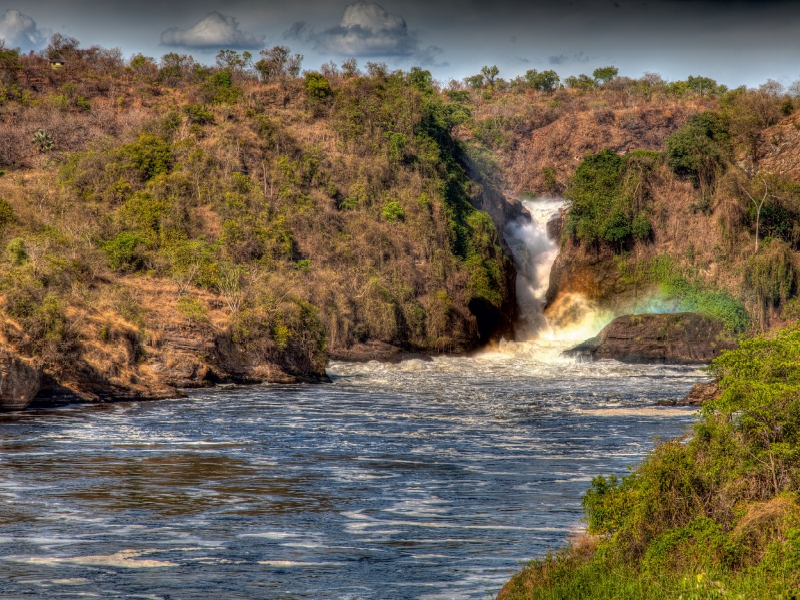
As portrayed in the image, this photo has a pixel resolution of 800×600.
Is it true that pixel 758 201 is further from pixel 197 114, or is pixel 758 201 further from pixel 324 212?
pixel 197 114

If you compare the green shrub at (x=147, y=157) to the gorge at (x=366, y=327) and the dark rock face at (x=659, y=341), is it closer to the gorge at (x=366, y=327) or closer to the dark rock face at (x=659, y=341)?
the gorge at (x=366, y=327)

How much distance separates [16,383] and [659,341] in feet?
123

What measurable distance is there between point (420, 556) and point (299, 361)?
105 feet

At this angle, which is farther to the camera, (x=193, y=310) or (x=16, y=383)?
(x=193, y=310)

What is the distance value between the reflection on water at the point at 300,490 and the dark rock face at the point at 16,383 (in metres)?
0.96

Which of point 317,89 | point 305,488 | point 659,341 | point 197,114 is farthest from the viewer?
point 317,89

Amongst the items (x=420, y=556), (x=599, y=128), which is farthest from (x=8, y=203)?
(x=599, y=128)

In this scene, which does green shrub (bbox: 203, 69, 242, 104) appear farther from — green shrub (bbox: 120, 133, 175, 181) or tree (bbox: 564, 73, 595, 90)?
tree (bbox: 564, 73, 595, 90)

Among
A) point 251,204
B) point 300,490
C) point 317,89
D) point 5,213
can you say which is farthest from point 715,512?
point 317,89

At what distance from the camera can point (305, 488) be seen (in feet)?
69.7

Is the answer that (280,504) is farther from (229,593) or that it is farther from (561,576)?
(561,576)

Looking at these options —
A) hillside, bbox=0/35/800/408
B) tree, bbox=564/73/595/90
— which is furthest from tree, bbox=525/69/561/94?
hillside, bbox=0/35/800/408

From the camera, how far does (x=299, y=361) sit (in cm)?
4722

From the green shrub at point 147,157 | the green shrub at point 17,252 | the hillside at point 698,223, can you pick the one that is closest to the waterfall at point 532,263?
the hillside at point 698,223
